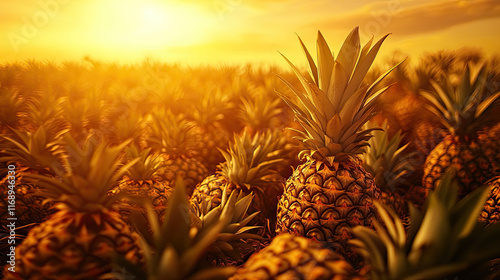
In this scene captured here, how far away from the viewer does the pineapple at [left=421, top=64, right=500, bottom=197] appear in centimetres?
177

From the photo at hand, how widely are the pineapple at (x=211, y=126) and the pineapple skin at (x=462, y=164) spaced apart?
1.53 meters

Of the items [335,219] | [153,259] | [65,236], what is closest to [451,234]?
[335,219]

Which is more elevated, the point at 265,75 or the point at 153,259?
the point at 265,75

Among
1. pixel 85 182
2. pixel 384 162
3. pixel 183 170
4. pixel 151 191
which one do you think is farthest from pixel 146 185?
pixel 384 162

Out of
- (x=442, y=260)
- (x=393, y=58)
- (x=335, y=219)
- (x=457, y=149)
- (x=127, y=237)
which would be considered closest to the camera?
(x=442, y=260)

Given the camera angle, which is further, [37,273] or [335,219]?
[335,219]

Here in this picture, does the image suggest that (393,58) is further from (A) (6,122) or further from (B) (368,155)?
(A) (6,122)

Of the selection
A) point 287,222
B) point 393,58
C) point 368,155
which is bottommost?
point 287,222

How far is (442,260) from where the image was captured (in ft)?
2.21

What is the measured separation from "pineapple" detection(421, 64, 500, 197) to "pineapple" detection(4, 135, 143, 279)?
1.87m

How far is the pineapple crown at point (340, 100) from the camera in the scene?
4.21ft

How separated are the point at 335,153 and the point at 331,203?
24cm

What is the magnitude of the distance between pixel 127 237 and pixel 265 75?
11.3ft

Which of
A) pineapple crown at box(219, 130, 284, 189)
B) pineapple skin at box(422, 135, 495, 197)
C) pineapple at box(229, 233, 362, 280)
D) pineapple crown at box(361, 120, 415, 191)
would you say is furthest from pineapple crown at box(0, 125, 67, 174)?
pineapple skin at box(422, 135, 495, 197)
